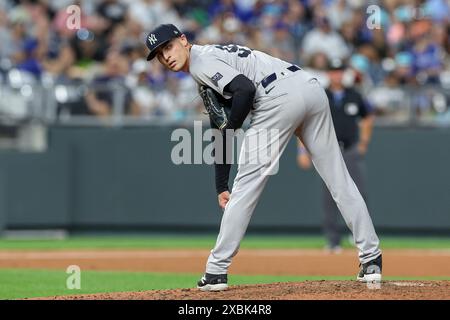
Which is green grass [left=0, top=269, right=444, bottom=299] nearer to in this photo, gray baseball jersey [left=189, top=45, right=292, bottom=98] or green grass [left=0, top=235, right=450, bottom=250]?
gray baseball jersey [left=189, top=45, right=292, bottom=98]

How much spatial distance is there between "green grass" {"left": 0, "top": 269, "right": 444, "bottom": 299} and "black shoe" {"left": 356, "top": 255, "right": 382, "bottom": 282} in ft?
6.86

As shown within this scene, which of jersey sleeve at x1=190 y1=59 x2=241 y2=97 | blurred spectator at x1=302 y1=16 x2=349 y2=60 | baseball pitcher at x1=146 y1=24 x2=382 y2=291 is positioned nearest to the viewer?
jersey sleeve at x1=190 y1=59 x2=241 y2=97

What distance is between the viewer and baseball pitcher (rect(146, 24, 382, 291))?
686 cm

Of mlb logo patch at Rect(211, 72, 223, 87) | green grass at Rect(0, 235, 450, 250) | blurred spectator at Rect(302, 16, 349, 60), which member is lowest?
green grass at Rect(0, 235, 450, 250)

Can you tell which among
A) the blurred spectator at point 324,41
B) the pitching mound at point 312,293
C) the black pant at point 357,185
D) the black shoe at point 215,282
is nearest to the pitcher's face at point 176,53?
the black shoe at point 215,282

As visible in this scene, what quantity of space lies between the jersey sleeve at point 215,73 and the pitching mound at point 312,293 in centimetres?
136

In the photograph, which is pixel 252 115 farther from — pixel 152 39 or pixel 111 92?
pixel 111 92

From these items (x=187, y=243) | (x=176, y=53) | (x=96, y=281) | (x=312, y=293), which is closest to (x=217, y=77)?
(x=176, y=53)

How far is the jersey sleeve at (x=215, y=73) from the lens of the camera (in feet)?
22.2

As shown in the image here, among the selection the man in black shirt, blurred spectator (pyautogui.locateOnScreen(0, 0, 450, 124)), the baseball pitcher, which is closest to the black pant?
the man in black shirt

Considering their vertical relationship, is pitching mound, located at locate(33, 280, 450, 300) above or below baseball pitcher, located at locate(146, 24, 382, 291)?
below

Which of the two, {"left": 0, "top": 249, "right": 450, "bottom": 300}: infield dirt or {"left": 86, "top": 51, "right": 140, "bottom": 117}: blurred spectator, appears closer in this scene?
{"left": 0, "top": 249, "right": 450, "bottom": 300}: infield dirt

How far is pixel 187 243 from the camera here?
49.3ft

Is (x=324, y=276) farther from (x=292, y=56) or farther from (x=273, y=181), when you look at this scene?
(x=292, y=56)
